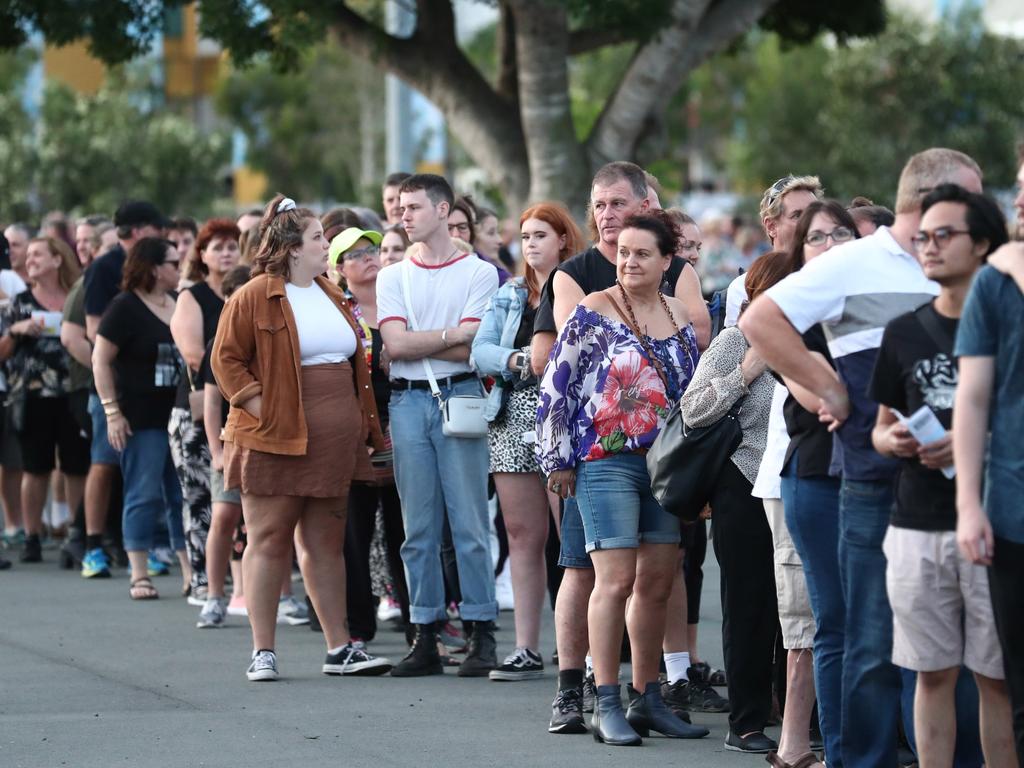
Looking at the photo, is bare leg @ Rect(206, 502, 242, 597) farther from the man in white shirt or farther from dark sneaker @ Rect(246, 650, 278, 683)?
the man in white shirt

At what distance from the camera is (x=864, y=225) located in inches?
293

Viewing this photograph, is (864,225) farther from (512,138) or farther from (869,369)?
(512,138)

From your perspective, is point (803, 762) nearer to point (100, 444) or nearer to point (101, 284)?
point (100, 444)

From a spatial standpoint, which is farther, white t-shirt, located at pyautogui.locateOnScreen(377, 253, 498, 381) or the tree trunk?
the tree trunk

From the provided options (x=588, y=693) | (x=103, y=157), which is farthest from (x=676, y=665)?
(x=103, y=157)

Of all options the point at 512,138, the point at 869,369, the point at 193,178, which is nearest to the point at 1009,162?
the point at 193,178

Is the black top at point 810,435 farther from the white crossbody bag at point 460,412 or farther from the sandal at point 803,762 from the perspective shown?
the white crossbody bag at point 460,412

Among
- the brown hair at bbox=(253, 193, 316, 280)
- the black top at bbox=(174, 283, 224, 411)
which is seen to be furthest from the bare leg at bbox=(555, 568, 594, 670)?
the black top at bbox=(174, 283, 224, 411)

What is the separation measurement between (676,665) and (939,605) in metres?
2.70

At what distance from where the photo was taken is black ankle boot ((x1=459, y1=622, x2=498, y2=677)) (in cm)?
867

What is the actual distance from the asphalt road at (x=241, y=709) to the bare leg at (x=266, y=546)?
1.20 ft

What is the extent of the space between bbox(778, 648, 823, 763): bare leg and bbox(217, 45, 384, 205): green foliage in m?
51.9

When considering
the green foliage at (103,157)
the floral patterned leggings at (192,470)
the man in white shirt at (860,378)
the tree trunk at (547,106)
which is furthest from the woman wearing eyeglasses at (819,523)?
the green foliage at (103,157)

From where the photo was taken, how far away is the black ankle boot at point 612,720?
7109mm
